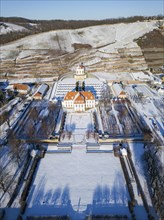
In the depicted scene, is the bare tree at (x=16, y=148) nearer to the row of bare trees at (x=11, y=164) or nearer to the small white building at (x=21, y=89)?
the row of bare trees at (x=11, y=164)

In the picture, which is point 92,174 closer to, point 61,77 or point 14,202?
point 14,202

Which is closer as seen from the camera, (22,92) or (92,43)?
(22,92)

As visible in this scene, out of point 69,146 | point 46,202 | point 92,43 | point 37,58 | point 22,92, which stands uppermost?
point 92,43

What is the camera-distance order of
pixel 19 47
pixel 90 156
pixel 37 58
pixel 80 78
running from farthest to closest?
pixel 19 47 → pixel 37 58 → pixel 80 78 → pixel 90 156

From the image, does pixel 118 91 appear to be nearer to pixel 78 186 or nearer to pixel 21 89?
pixel 21 89

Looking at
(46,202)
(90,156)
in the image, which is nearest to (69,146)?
(90,156)

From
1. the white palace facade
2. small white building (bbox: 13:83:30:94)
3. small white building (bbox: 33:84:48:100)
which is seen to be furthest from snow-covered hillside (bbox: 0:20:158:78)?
small white building (bbox: 33:84:48:100)
